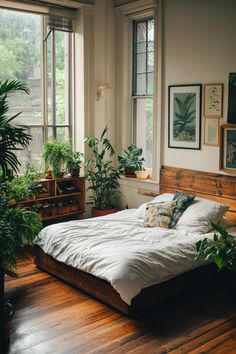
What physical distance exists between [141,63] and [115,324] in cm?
370

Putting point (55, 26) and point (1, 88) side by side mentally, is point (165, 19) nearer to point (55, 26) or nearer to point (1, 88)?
point (55, 26)

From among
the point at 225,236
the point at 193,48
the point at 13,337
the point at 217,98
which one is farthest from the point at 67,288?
the point at 193,48

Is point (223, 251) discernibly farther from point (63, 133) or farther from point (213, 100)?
point (63, 133)

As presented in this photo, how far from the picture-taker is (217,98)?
5031 millimetres

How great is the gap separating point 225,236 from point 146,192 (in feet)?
8.48

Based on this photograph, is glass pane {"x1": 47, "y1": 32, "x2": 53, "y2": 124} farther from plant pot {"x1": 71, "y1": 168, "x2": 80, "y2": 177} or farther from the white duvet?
the white duvet

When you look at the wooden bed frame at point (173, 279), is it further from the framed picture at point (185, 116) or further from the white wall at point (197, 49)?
the framed picture at point (185, 116)

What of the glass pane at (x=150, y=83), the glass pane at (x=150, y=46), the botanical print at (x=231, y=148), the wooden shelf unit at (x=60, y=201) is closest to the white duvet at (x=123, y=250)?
the wooden shelf unit at (x=60, y=201)

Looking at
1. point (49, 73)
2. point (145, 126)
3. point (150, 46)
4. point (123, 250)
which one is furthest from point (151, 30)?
point (123, 250)

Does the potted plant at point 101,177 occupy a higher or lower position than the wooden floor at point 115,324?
higher

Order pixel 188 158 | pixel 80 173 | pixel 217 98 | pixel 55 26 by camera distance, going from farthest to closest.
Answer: pixel 80 173 < pixel 55 26 < pixel 188 158 < pixel 217 98

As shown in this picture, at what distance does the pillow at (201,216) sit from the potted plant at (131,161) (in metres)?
1.43

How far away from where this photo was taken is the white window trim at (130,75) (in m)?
5.65

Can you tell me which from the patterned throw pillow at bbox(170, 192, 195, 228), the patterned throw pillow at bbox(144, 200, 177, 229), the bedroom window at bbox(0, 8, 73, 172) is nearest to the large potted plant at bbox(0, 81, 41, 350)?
the patterned throw pillow at bbox(144, 200, 177, 229)
